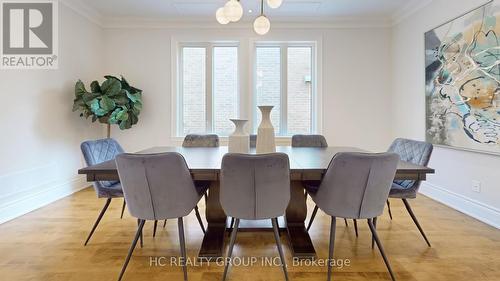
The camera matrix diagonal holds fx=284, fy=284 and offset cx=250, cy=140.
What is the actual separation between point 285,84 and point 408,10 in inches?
81.4

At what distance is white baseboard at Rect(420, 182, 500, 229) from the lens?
9.00 ft

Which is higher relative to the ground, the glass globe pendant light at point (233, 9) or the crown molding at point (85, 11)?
the crown molding at point (85, 11)

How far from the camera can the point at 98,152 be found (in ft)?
7.78

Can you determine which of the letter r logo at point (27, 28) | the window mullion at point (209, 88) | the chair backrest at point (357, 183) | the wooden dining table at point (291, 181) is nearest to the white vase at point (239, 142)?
the wooden dining table at point (291, 181)

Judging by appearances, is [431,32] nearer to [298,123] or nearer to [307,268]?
[298,123]

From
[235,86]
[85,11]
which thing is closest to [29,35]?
[85,11]

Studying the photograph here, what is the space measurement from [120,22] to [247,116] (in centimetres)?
257

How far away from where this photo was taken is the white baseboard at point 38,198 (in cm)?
292

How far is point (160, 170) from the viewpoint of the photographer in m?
1.66

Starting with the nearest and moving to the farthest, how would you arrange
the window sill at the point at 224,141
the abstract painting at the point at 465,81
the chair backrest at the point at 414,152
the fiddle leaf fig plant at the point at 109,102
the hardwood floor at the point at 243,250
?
the hardwood floor at the point at 243,250 < the chair backrest at the point at 414,152 < the abstract painting at the point at 465,81 < the fiddle leaf fig plant at the point at 109,102 < the window sill at the point at 224,141

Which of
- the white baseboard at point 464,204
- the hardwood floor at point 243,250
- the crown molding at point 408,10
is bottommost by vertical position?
the hardwood floor at point 243,250

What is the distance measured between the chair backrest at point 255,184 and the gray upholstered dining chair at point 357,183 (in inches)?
11.0

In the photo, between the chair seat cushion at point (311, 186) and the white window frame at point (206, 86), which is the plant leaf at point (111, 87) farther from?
the chair seat cushion at point (311, 186)

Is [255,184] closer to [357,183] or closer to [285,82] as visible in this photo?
[357,183]
